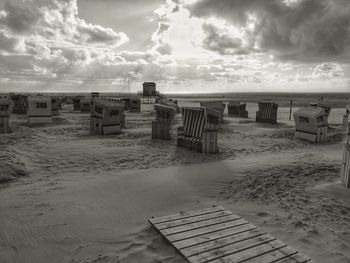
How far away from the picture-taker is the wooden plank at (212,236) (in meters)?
4.65

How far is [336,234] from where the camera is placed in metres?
5.27

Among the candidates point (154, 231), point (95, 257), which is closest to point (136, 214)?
point (154, 231)

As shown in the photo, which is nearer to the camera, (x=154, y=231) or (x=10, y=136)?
(x=154, y=231)

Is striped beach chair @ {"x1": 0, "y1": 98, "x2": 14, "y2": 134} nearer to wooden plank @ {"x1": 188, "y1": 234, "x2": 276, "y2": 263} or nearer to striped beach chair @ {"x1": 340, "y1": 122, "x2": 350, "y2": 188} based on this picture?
wooden plank @ {"x1": 188, "y1": 234, "x2": 276, "y2": 263}

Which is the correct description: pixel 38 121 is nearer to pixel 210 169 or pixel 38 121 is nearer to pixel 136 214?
pixel 210 169

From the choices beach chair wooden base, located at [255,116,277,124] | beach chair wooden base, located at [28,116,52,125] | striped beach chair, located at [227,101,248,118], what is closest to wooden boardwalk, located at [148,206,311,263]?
beach chair wooden base, located at [28,116,52,125]


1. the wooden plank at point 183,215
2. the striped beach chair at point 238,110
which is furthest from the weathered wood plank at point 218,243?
the striped beach chair at point 238,110

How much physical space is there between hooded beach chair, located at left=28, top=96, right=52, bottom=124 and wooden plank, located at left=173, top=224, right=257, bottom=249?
19.7 m

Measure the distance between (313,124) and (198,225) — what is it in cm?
1244

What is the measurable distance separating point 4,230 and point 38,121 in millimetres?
17697

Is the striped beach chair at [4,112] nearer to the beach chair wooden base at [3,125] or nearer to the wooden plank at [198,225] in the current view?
the beach chair wooden base at [3,125]

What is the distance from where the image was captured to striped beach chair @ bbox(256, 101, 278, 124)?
24062 mm

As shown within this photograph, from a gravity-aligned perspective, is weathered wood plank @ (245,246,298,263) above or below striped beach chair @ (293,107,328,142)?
below

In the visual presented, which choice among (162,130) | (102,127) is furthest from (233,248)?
(102,127)
